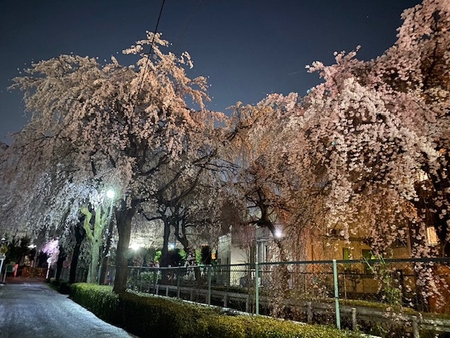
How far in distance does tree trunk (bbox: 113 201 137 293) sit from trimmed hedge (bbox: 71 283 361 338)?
2.38 ft

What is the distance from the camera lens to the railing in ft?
17.5

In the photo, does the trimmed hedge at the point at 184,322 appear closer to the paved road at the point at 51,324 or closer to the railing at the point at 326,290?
the paved road at the point at 51,324

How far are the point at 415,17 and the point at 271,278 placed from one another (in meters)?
7.01

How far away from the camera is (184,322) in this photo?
664 cm

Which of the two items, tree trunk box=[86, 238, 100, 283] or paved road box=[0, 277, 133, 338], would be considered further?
tree trunk box=[86, 238, 100, 283]

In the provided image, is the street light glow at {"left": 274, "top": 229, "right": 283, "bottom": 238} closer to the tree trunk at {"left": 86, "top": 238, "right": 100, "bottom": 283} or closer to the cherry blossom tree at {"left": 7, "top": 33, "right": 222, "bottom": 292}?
the cherry blossom tree at {"left": 7, "top": 33, "right": 222, "bottom": 292}

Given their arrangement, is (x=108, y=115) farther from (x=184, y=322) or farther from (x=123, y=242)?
(x=184, y=322)

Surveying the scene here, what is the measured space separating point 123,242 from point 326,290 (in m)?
8.04

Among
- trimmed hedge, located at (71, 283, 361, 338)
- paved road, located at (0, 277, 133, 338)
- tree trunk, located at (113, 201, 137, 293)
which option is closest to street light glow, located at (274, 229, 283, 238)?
trimmed hedge, located at (71, 283, 361, 338)

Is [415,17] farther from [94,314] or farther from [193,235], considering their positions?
[193,235]

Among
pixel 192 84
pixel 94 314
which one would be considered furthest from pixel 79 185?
pixel 192 84

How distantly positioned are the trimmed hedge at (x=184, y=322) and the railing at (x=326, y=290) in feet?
2.50

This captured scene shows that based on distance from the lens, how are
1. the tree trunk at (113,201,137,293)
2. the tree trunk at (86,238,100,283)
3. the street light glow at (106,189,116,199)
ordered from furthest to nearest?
1. the tree trunk at (86,238,100,283)
2. the tree trunk at (113,201,137,293)
3. the street light glow at (106,189,116,199)

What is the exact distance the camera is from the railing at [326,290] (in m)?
5.35
